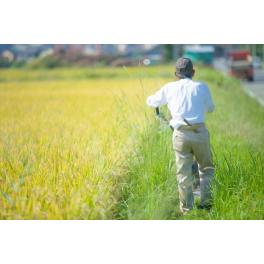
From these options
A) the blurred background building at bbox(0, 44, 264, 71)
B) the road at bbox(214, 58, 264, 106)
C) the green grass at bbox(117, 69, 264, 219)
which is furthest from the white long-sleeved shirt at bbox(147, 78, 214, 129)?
the road at bbox(214, 58, 264, 106)

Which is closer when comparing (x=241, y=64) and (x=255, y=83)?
(x=255, y=83)

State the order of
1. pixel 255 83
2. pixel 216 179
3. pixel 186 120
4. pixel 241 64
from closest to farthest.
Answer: pixel 186 120 → pixel 216 179 → pixel 255 83 → pixel 241 64

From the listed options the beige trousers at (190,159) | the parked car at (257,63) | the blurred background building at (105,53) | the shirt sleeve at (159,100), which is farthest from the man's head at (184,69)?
the parked car at (257,63)

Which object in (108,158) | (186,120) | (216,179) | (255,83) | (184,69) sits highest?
(184,69)

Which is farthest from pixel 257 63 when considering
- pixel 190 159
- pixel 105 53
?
pixel 190 159

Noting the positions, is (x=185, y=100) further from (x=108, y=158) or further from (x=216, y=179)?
(x=108, y=158)

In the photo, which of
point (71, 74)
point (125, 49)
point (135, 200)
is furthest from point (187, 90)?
point (71, 74)

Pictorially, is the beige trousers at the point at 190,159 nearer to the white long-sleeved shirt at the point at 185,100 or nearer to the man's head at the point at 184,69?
the white long-sleeved shirt at the point at 185,100

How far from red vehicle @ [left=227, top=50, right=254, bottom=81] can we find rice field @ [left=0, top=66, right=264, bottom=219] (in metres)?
1.00

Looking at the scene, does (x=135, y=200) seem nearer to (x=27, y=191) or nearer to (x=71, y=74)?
(x=27, y=191)

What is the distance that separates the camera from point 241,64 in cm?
1027

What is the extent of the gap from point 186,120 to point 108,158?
0.87 meters

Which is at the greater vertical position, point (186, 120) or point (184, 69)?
point (184, 69)

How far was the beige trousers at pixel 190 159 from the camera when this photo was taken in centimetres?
552
